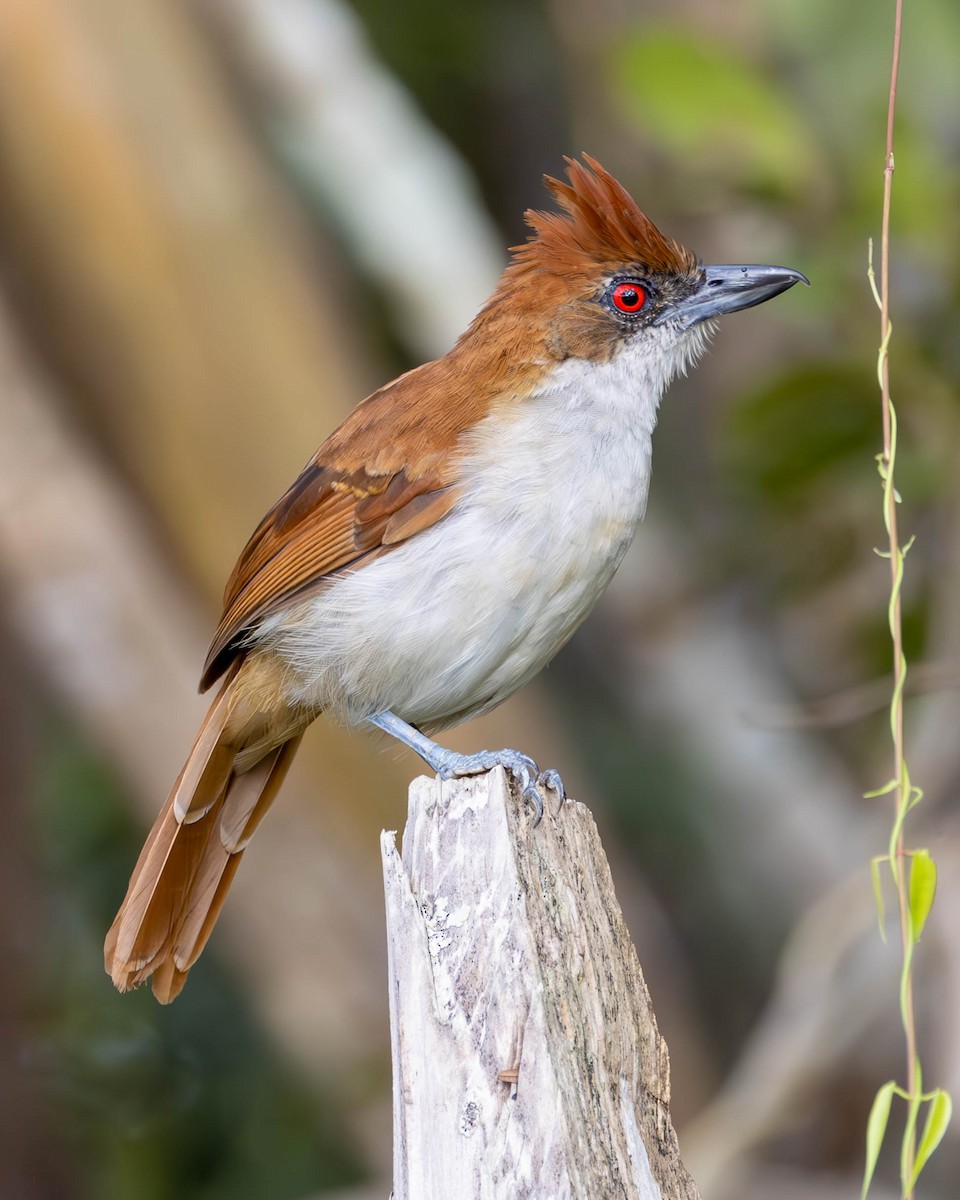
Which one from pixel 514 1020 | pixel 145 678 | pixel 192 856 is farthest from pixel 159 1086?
pixel 514 1020

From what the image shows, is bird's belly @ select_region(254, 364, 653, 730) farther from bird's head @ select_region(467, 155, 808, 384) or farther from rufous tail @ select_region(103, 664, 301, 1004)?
rufous tail @ select_region(103, 664, 301, 1004)

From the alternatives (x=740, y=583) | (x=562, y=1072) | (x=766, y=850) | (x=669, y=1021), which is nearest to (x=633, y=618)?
(x=740, y=583)

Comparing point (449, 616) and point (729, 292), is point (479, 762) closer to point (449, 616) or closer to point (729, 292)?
point (449, 616)

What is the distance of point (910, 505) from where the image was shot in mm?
4945

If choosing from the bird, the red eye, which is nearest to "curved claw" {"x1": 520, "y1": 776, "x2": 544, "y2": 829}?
the bird

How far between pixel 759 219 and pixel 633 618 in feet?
5.21

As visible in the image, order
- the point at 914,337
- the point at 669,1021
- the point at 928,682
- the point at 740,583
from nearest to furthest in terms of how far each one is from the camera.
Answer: the point at 928,682, the point at 914,337, the point at 669,1021, the point at 740,583

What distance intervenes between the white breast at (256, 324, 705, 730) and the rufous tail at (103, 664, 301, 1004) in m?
0.30

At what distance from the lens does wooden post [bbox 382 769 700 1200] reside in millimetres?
1864

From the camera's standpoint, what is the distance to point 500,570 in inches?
124

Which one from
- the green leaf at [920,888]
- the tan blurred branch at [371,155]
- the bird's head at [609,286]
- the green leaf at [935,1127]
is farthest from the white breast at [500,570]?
the tan blurred branch at [371,155]

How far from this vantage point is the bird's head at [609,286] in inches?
142

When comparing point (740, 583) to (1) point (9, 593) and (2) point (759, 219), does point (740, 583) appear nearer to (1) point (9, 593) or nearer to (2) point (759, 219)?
(2) point (759, 219)

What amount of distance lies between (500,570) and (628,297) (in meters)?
0.90
